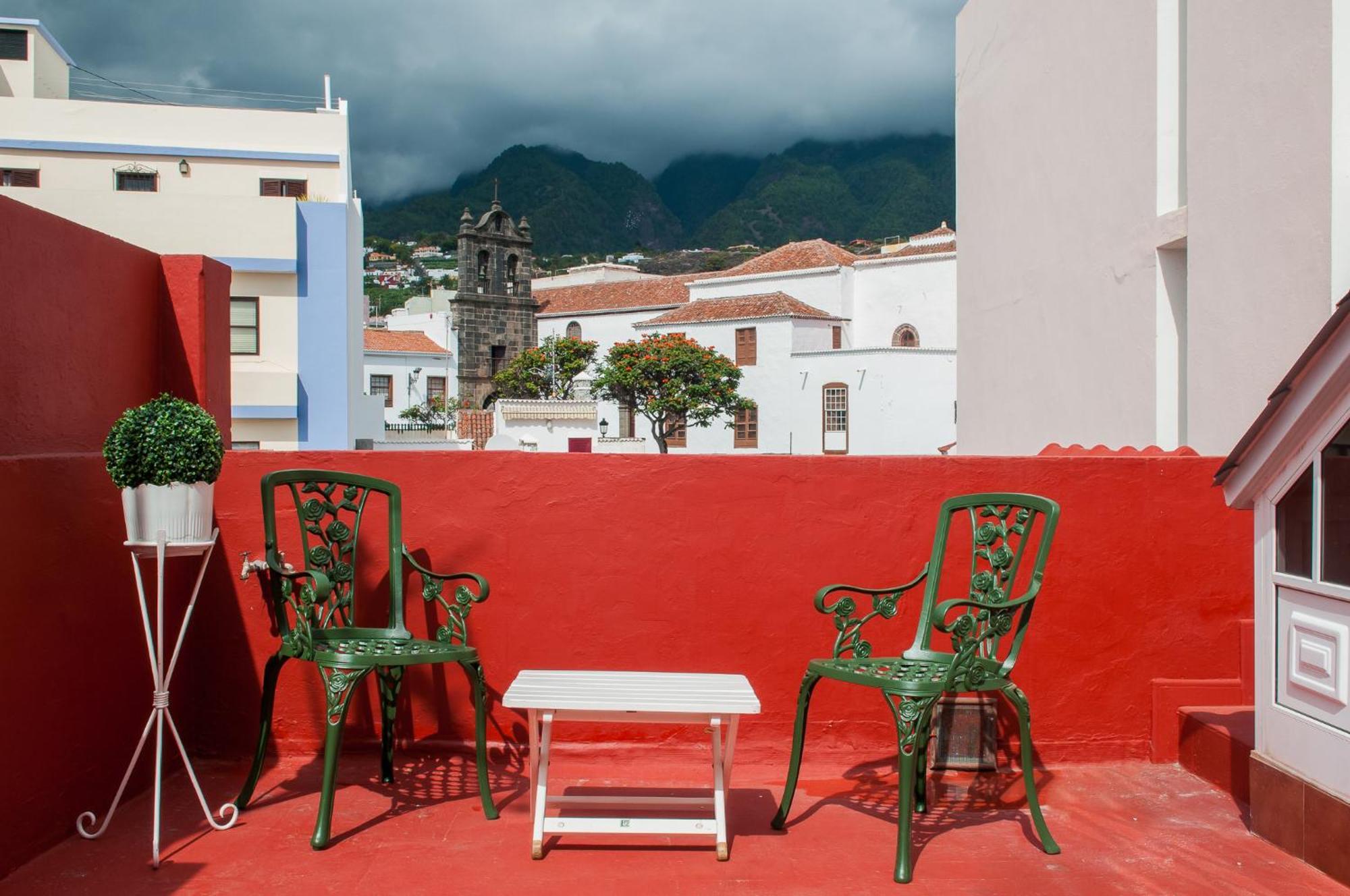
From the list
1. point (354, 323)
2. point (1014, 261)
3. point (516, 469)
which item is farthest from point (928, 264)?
point (516, 469)

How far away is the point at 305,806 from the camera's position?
3998mm

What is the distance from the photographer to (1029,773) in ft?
12.3

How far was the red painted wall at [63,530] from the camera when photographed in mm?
3408

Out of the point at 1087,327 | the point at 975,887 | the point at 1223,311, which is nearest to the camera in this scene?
the point at 975,887

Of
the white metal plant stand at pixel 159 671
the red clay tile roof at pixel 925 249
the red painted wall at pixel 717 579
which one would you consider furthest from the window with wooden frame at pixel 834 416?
the white metal plant stand at pixel 159 671

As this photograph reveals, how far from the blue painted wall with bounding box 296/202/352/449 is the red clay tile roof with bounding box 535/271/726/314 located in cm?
2866

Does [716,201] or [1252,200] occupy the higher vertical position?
[716,201]

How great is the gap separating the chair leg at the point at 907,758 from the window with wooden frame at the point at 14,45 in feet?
90.1

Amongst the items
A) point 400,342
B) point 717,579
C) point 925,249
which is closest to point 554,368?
point 400,342

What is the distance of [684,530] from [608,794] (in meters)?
1.05

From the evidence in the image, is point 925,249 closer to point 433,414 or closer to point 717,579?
point 433,414

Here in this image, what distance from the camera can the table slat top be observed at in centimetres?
336

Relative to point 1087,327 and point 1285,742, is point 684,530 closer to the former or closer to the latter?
point 1285,742

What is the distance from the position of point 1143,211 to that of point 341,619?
6.13 meters
